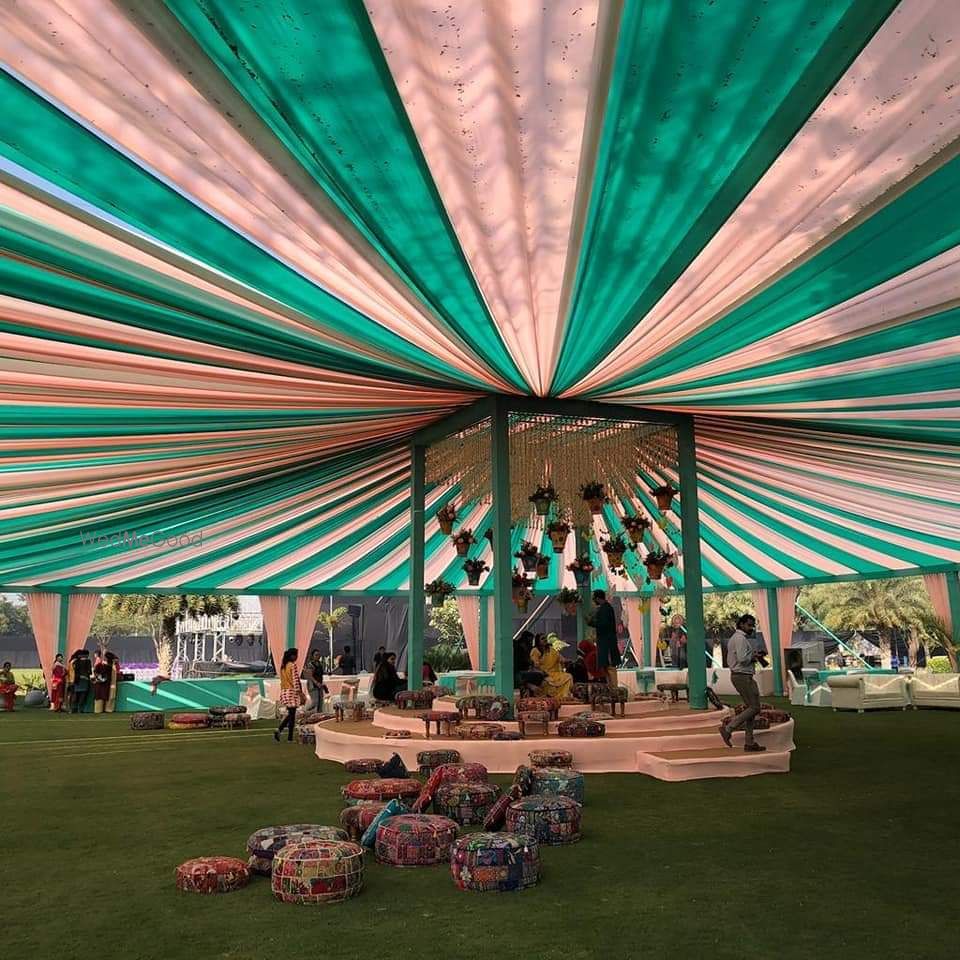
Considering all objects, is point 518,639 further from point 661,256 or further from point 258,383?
point 661,256

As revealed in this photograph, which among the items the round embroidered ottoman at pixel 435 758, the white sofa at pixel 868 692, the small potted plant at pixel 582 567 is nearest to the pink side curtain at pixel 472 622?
the white sofa at pixel 868 692

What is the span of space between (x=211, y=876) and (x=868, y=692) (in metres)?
13.6

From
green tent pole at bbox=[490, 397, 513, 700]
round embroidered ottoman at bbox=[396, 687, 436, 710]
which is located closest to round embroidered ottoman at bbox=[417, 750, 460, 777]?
green tent pole at bbox=[490, 397, 513, 700]

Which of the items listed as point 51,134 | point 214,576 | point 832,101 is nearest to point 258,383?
point 51,134

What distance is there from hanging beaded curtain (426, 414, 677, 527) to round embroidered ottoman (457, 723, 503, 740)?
269 cm

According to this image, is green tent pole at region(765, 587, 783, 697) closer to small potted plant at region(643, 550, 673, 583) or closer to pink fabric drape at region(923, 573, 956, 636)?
pink fabric drape at region(923, 573, 956, 636)

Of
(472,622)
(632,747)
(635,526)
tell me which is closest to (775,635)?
(472,622)

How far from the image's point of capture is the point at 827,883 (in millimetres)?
4078

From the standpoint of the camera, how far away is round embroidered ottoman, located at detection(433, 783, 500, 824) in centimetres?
547

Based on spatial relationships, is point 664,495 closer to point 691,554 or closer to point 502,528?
point 691,554

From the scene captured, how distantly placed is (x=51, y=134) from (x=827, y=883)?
4.94 metres

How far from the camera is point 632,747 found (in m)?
7.70

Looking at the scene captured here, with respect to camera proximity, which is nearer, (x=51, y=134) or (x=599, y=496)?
(x=51, y=134)

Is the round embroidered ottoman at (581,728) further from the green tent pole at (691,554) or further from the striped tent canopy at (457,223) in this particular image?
the striped tent canopy at (457,223)
